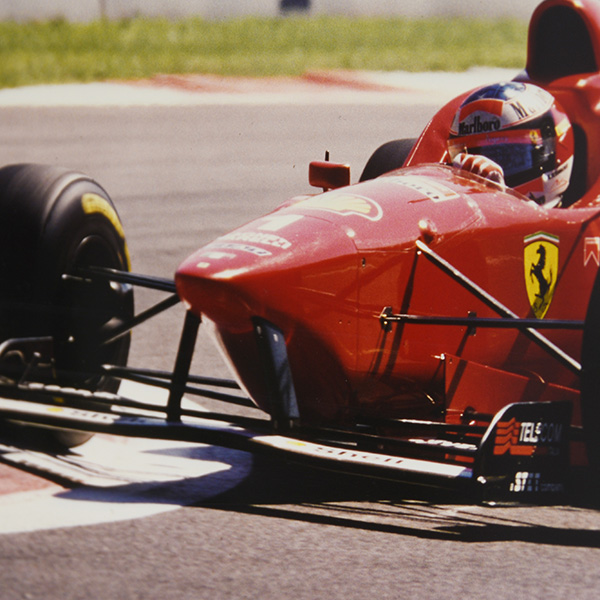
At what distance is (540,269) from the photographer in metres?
4.82

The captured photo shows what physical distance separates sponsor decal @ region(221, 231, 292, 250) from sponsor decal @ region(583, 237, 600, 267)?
1.49m

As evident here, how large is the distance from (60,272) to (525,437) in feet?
6.92

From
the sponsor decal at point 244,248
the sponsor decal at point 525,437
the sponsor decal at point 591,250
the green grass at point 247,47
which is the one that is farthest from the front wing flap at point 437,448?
the green grass at point 247,47

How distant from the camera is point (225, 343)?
4180 mm

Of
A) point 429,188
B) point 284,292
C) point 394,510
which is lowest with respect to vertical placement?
point 394,510

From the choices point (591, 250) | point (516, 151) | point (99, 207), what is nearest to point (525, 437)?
point (591, 250)

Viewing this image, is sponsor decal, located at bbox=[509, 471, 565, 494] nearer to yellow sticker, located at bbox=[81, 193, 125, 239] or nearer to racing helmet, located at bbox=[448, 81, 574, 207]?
racing helmet, located at bbox=[448, 81, 574, 207]

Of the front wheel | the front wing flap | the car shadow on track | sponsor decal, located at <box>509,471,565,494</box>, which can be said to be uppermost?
the front wheel

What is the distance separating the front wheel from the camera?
5117 mm

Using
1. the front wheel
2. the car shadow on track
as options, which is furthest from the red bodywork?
the front wheel

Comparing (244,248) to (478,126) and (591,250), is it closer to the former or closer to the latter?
(478,126)

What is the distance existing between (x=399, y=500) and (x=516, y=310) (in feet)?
2.77

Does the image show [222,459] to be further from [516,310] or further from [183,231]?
[183,231]

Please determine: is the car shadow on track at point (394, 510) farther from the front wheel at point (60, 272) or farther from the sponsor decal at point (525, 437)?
the front wheel at point (60, 272)
